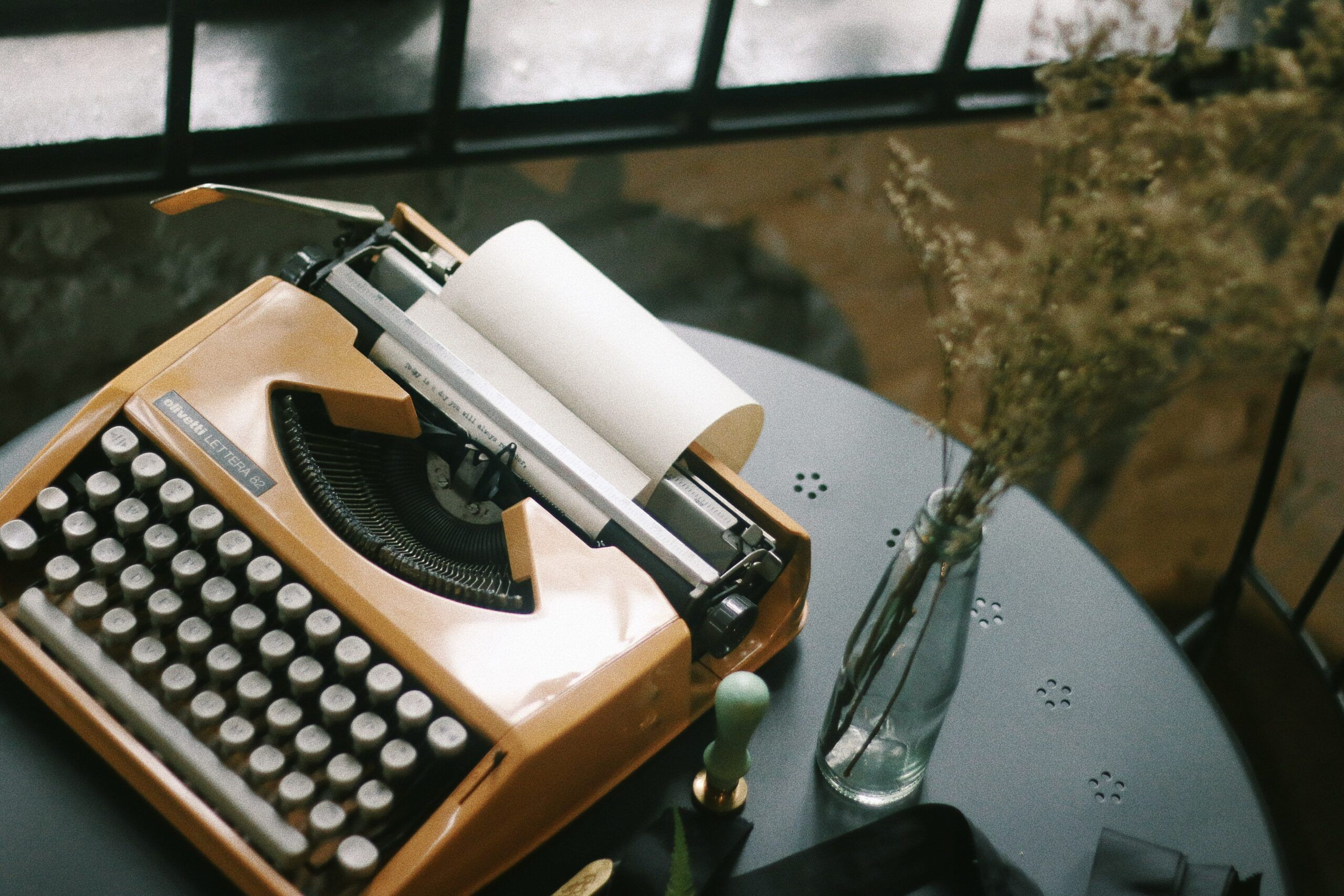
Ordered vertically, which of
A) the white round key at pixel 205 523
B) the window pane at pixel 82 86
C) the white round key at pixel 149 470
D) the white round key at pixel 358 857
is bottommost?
the white round key at pixel 358 857

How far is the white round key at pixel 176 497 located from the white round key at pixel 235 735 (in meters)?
0.23

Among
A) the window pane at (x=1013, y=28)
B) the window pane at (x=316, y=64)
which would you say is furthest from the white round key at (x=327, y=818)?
the window pane at (x=1013, y=28)

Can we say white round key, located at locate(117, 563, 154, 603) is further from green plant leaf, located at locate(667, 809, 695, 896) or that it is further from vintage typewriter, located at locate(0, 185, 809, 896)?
green plant leaf, located at locate(667, 809, 695, 896)

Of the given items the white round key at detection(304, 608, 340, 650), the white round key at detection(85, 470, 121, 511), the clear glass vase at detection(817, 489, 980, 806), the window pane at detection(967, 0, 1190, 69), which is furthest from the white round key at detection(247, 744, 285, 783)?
the window pane at detection(967, 0, 1190, 69)

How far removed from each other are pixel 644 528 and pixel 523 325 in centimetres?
28

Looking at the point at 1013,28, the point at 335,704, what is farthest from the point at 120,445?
the point at 1013,28

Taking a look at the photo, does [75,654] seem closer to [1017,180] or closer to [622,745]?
[622,745]

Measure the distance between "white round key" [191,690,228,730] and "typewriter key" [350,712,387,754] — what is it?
0.14 metres

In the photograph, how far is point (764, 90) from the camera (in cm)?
260

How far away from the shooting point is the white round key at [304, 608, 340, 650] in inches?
47.4

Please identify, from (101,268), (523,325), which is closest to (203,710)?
(523,325)

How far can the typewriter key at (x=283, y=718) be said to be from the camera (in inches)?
46.6

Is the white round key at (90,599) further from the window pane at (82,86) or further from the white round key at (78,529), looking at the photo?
the window pane at (82,86)

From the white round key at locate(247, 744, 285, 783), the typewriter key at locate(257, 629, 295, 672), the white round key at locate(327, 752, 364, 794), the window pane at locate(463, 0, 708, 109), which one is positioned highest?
the window pane at locate(463, 0, 708, 109)
